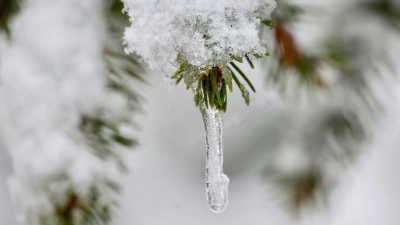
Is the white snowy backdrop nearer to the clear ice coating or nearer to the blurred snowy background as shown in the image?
the blurred snowy background

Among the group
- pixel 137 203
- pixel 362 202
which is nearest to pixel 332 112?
pixel 362 202

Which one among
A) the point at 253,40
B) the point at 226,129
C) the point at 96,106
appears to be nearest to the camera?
the point at 253,40

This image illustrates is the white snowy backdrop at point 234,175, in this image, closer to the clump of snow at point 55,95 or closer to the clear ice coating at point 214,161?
the clump of snow at point 55,95

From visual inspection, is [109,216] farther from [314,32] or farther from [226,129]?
[314,32]

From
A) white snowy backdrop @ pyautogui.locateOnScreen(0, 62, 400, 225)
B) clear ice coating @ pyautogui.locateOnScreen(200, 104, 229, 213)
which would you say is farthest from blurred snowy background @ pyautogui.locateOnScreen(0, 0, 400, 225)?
clear ice coating @ pyautogui.locateOnScreen(200, 104, 229, 213)

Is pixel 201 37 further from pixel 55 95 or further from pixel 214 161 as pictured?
pixel 55 95

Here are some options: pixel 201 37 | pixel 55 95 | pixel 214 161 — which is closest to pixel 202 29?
pixel 201 37
